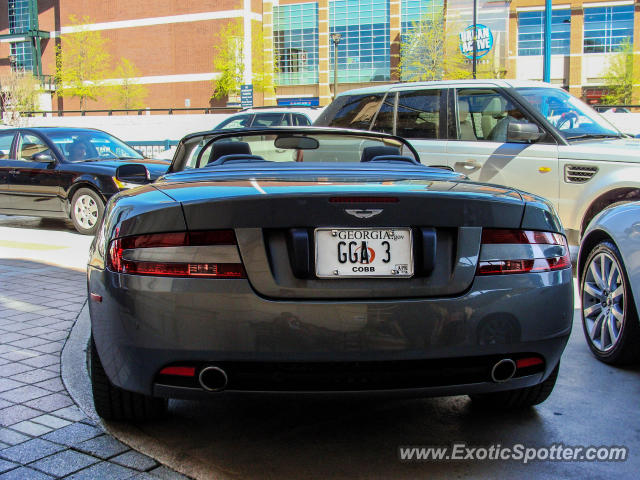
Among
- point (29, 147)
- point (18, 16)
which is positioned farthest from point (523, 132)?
point (18, 16)

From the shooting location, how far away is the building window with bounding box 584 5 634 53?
57281mm

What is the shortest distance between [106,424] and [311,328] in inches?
52.2

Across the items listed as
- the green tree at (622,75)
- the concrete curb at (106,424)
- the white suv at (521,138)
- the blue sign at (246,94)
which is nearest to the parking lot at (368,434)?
the concrete curb at (106,424)

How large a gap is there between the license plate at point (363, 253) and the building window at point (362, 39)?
58503 mm

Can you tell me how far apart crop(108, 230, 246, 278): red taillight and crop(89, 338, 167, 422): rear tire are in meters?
0.67

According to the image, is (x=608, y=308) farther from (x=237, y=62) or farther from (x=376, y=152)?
(x=237, y=62)

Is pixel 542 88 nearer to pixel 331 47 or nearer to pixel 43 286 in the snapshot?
pixel 43 286

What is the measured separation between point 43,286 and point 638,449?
5.43 meters

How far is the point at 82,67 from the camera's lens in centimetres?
6288

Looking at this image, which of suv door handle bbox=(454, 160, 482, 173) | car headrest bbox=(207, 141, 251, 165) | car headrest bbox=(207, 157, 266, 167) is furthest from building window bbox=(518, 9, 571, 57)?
car headrest bbox=(207, 157, 266, 167)

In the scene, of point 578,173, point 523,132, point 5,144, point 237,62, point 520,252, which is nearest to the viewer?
point 520,252

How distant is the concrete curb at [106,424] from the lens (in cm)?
298

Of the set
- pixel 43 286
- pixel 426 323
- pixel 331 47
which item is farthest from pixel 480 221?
pixel 331 47

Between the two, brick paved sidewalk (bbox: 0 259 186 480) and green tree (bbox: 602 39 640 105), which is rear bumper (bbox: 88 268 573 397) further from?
green tree (bbox: 602 39 640 105)
